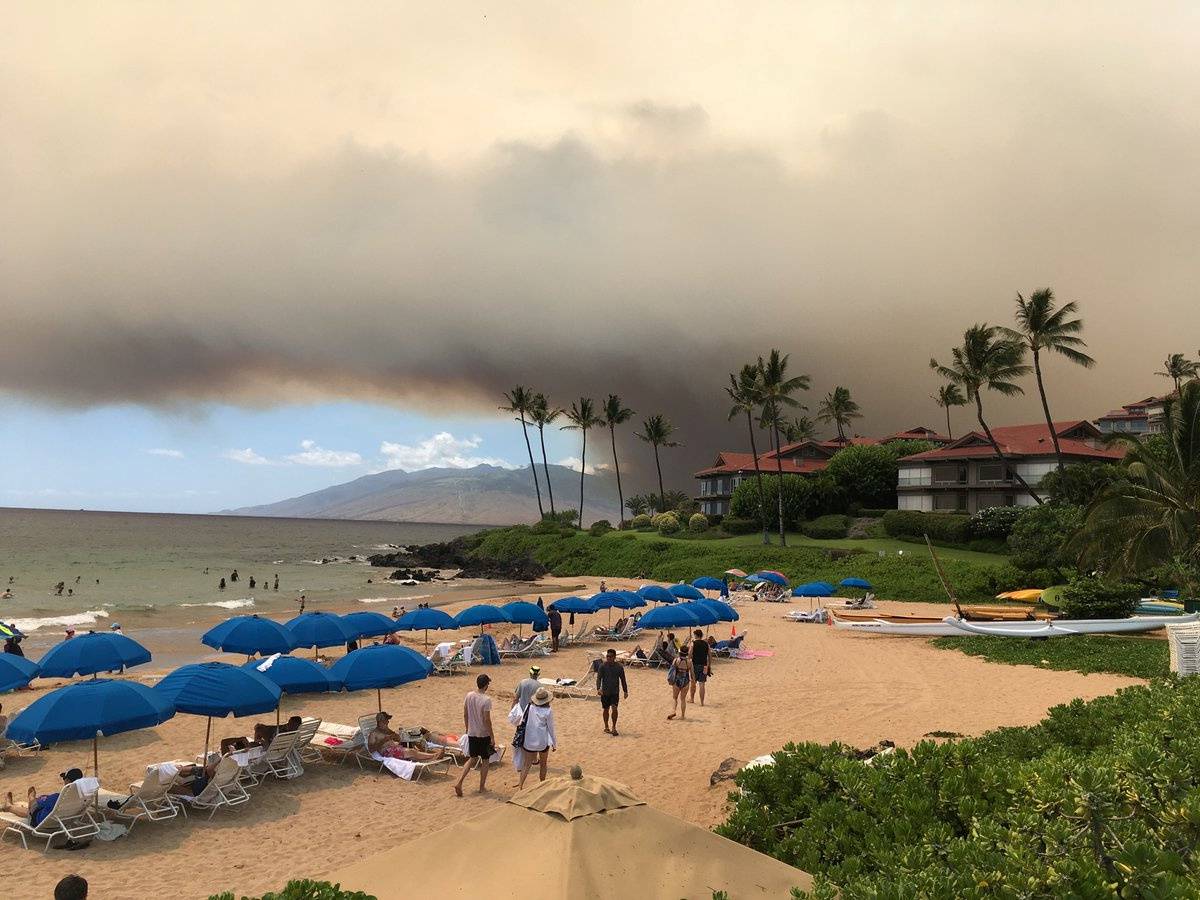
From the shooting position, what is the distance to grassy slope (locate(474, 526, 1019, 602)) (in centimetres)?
3906

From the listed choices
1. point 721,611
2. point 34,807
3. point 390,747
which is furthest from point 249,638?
point 721,611

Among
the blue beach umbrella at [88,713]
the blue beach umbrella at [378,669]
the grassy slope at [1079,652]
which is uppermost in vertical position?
the blue beach umbrella at [88,713]

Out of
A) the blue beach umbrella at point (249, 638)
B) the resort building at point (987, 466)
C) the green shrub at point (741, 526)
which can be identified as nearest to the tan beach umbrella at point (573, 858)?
the blue beach umbrella at point (249, 638)

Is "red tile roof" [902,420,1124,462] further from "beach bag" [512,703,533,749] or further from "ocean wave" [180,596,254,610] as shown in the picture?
"beach bag" [512,703,533,749]

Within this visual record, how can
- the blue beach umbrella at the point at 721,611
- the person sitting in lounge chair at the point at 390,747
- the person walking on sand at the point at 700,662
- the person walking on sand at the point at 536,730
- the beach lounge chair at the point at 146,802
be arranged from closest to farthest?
the beach lounge chair at the point at 146,802, the person walking on sand at the point at 536,730, the person sitting in lounge chair at the point at 390,747, the person walking on sand at the point at 700,662, the blue beach umbrella at the point at 721,611

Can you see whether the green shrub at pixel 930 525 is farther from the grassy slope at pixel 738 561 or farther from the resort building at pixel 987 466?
the resort building at pixel 987 466

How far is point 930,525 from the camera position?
2035 inches

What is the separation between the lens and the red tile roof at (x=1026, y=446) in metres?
59.3

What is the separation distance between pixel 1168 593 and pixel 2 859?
40368 millimetres

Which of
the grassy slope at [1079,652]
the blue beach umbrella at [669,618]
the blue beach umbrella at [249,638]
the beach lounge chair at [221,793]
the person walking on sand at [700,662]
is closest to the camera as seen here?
the beach lounge chair at [221,793]

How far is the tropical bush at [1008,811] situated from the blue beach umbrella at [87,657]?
1230 centimetres

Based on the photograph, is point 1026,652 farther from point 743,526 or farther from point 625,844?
point 743,526

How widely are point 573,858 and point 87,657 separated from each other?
13.4 m

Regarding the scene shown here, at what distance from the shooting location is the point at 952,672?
2036 centimetres
